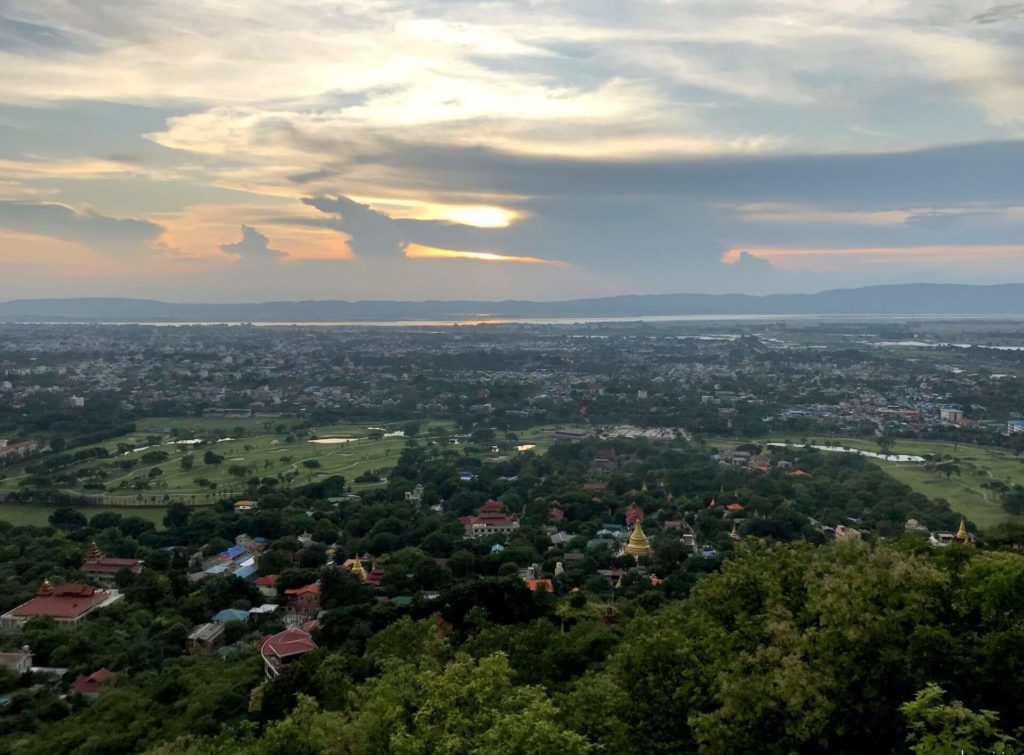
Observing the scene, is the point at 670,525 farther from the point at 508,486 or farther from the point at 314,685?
the point at 314,685

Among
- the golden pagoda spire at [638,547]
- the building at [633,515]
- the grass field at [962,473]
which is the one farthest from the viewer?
the grass field at [962,473]

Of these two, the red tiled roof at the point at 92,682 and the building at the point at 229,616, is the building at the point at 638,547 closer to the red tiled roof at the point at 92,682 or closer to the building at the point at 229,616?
the building at the point at 229,616

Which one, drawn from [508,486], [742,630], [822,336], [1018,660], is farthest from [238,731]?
[822,336]

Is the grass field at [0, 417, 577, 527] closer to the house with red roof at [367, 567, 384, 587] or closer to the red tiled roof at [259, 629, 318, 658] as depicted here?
the house with red roof at [367, 567, 384, 587]

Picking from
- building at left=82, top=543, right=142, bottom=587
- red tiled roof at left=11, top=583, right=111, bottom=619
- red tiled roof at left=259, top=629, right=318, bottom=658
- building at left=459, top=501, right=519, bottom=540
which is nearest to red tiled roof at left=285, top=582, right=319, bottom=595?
red tiled roof at left=259, top=629, right=318, bottom=658

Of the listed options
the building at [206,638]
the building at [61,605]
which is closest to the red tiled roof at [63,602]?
the building at [61,605]

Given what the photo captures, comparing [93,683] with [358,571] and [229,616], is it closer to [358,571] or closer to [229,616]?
[229,616]
